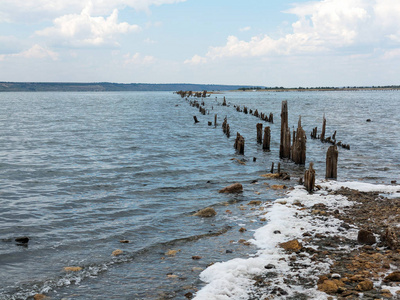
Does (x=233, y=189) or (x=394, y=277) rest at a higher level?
(x=394, y=277)

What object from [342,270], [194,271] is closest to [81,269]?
[194,271]

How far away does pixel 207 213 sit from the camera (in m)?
13.0

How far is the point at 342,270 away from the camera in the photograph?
313 inches

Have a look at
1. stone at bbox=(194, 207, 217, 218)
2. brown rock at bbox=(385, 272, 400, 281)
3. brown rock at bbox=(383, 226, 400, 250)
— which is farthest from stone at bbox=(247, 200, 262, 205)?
brown rock at bbox=(385, 272, 400, 281)

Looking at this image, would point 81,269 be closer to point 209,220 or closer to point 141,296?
point 141,296

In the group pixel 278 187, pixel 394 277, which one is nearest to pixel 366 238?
pixel 394 277

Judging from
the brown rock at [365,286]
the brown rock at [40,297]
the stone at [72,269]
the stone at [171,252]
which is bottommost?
the stone at [72,269]

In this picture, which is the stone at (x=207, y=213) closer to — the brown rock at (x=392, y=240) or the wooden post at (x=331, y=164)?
the brown rock at (x=392, y=240)

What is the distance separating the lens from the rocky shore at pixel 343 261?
23.5 ft

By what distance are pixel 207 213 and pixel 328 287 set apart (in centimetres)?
615

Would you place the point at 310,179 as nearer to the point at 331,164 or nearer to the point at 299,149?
the point at 331,164

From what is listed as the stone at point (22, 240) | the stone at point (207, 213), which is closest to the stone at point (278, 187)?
the stone at point (207, 213)

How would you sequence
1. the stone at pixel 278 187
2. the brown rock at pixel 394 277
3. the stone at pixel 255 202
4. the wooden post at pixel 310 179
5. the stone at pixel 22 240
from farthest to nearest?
the stone at pixel 278 187 < the wooden post at pixel 310 179 < the stone at pixel 255 202 < the stone at pixel 22 240 < the brown rock at pixel 394 277

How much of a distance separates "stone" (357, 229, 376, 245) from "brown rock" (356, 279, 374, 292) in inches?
99.7
